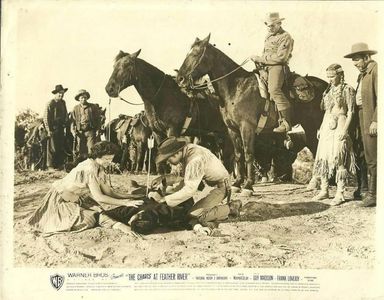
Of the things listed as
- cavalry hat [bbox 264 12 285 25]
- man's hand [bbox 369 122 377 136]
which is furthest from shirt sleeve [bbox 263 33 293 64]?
man's hand [bbox 369 122 377 136]

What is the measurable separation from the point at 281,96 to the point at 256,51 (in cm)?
50

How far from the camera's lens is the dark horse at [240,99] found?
6305 millimetres

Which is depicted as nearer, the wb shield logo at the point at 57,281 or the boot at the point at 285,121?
the wb shield logo at the point at 57,281

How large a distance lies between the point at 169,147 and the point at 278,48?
143 cm

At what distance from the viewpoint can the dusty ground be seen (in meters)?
6.14

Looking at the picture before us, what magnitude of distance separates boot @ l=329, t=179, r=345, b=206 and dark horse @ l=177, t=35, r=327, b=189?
1.29ft

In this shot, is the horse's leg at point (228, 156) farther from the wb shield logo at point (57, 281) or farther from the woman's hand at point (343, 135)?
the wb shield logo at point (57, 281)

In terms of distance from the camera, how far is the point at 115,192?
6297 millimetres

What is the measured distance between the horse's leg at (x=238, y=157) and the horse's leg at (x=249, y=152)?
40mm

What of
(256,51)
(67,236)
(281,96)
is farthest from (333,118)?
(67,236)

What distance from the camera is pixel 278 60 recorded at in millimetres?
6301

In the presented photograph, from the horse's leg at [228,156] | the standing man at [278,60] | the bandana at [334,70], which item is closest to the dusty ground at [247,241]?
the horse's leg at [228,156]

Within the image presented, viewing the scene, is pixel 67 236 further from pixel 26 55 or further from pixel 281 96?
pixel 281 96

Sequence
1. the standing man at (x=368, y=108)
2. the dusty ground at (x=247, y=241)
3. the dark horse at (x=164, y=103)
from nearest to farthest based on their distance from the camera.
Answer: the dusty ground at (x=247, y=241), the standing man at (x=368, y=108), the dark horse at (x=164, y=103)
